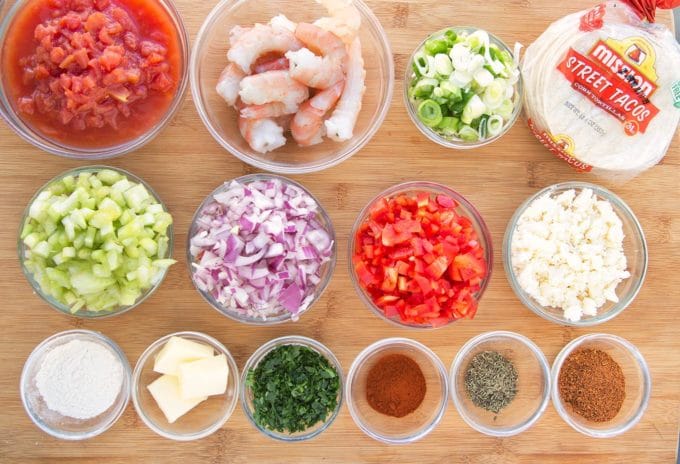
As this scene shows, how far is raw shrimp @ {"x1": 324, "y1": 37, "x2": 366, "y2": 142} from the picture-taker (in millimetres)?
2154

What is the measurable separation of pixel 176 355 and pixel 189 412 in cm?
28

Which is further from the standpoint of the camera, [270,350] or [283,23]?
[270,350]

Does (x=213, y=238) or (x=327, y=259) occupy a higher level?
(x=213, y=238)

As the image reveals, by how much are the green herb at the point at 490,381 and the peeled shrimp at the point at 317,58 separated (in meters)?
1.22

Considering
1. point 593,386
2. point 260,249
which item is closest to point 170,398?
point 260,249

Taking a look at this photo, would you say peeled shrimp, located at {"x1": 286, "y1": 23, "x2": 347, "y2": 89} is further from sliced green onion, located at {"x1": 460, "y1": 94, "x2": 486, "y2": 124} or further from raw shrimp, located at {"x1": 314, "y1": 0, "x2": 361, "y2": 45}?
sliced green onion, located at {"x1": 460, "y1": 94, "x2": 486, "y2": 124}

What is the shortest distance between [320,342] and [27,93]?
138cm

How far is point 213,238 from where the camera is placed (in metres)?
Result: 2.19

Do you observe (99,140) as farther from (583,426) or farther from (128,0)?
(583,426)

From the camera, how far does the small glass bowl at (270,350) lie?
7.47ft

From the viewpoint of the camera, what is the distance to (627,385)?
8.16 feet

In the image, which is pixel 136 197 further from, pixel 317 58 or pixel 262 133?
pixel 317 58

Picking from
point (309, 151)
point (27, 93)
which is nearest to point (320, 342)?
point (309, 151)

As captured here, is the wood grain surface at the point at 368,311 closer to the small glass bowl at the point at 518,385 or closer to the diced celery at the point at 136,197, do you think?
the small glass bowl at the point at 518,385
